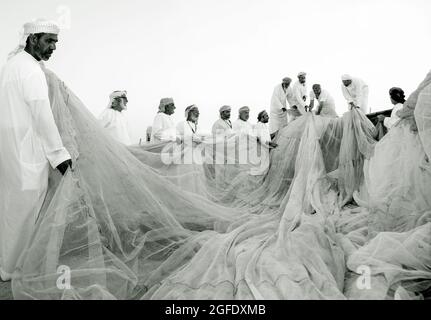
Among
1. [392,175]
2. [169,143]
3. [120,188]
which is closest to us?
[120,188]

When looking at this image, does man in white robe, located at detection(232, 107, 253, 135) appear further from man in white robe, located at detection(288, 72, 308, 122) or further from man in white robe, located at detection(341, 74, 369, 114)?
man in white robe, located at detection(341, 74, 369, 114)

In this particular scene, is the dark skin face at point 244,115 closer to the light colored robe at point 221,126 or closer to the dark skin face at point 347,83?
the light colored robe at point 221,126

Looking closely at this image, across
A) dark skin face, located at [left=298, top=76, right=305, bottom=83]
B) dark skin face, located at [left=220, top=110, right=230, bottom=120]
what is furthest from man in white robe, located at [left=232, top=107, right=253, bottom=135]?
dark skin face, located at [left=298, top=76, right=305, bottom=83]

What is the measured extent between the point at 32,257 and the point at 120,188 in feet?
3.11

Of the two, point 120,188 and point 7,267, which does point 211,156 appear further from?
point 7,267

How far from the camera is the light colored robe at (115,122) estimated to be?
7.07 metres

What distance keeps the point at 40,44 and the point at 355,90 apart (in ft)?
21.6

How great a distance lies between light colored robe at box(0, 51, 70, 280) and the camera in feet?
10.5

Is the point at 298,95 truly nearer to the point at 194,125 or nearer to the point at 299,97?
the point at 299,97

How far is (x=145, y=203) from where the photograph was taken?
3.57 m

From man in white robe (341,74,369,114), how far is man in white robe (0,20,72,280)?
21.2ft

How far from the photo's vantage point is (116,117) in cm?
721
